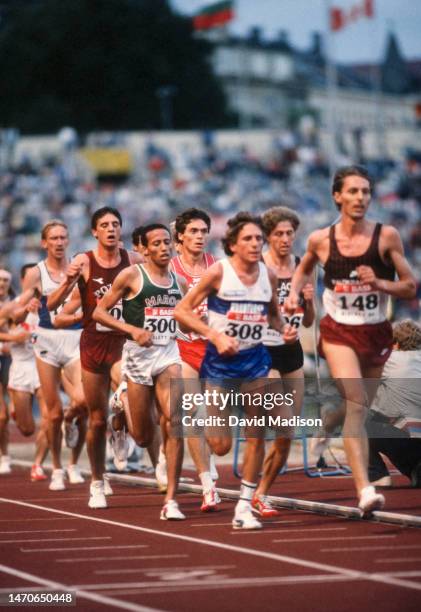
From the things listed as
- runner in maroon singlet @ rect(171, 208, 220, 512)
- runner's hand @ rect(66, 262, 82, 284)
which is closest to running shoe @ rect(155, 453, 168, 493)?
runner in maroon singlet @ rect(171, 208, 220, 512)

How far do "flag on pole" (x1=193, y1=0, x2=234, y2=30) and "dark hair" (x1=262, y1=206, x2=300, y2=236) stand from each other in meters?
82.4

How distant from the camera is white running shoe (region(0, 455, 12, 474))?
58.0 feet

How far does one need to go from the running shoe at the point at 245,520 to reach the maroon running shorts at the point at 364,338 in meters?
1.33

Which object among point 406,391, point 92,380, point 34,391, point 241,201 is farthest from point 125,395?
point 241,201

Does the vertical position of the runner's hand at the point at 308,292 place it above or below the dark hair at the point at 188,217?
Answer: below

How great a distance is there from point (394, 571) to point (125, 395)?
500 centimetres

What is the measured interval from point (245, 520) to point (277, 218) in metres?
2.60

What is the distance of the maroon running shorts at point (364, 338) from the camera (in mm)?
11188

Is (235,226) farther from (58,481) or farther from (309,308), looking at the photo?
(58,481)

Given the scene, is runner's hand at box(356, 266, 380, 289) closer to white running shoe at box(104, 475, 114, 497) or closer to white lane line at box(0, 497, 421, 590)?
white lane line at box(0, 497, 421, 590)

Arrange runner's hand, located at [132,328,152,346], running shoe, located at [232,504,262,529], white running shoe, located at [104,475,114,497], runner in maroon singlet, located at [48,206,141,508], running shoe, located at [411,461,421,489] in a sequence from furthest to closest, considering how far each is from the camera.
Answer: white running shoe, located at [104,475,114,497] < running shoe, located at [411,461,421,489] < runner in maroon singlet, located at [48,206,141,508] < runner's hand, located at [132,328,152,346] < running shoe, located at [232,504,262,529]

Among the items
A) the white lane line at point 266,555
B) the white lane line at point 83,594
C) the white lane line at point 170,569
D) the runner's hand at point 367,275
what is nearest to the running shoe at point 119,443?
the white lane line at point 266,555

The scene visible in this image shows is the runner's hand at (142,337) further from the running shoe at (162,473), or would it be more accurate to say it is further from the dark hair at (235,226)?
the running shoe at (162,473)

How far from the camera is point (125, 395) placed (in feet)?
44.9
